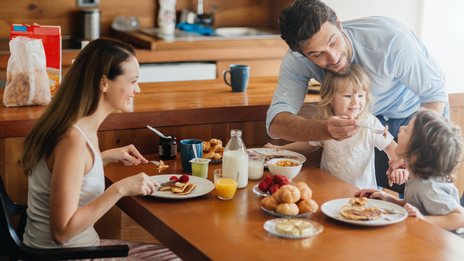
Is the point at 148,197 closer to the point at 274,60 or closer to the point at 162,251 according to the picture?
the point at 162,251

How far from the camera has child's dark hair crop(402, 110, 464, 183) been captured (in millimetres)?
1544

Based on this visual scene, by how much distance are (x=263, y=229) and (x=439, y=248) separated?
0.43 meters

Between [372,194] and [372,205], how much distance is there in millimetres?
109

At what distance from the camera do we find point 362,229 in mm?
1308

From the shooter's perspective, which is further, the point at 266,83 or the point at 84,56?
the point at 266,83

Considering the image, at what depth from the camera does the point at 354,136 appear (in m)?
1.99

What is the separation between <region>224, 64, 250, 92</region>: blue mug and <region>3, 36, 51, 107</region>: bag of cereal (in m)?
0.85

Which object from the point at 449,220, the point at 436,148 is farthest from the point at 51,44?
the point at 449,220

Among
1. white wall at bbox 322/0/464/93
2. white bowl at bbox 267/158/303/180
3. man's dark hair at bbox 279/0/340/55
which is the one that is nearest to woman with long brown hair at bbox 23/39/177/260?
white bowl at bbox 267/158/303/180

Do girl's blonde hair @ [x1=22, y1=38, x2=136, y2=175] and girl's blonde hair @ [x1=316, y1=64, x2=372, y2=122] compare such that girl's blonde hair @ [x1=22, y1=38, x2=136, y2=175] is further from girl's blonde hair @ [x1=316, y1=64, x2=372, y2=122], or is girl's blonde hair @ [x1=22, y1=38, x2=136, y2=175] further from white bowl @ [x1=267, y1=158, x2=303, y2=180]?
girl's blonde hair @ [x1=316, y1=64, x2=372, y2=122]

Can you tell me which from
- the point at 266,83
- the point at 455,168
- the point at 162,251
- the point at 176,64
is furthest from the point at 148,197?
the point at 176,64

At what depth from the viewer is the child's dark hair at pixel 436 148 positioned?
5.07ft

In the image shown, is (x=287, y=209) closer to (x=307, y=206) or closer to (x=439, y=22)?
(x=307, y=206)

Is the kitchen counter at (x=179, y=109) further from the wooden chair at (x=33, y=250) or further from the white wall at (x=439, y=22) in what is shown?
the white wall at (x=439, y=22)
